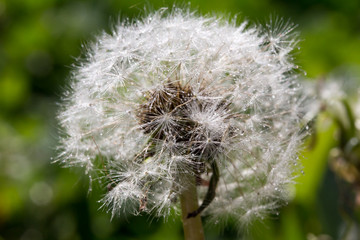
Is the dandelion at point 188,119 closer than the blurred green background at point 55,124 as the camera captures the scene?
Yes

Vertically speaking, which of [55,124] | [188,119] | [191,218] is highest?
[55,124]

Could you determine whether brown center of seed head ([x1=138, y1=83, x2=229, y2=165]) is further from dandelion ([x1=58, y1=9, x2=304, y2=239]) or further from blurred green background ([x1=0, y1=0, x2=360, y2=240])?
blurred green background ([x1=0, y1=0, x2=360, y2=240])

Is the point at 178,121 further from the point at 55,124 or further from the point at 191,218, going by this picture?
the point at 55,124

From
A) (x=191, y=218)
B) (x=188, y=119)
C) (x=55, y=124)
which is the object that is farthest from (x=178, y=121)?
(x=55, y=124)

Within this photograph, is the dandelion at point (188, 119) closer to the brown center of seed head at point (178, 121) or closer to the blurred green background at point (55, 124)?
the brown center of seed head at point (178, 121)

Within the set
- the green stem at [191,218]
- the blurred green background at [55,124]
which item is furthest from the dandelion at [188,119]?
the blurred green background at [55,124]

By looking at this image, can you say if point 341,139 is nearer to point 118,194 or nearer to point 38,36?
point 118,194
